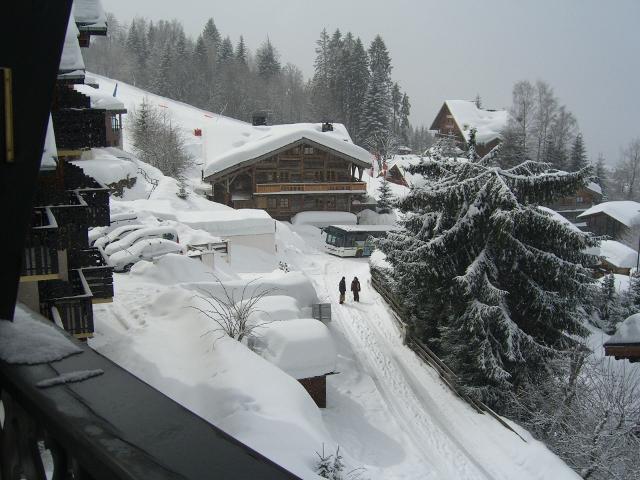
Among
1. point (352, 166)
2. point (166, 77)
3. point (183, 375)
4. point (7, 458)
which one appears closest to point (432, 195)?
point (183, 375)

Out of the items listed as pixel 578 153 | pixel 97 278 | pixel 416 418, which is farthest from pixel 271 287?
pixel 578 153

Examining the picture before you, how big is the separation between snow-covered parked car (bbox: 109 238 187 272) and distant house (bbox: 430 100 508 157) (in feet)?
171

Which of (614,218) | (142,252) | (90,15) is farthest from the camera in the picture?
(614,218)

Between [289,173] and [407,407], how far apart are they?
32417 mm

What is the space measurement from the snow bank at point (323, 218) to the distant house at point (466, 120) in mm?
27781

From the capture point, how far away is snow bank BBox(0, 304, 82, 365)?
5.70 ft

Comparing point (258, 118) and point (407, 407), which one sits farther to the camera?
point (258, 118)

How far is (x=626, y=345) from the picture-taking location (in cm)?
2816

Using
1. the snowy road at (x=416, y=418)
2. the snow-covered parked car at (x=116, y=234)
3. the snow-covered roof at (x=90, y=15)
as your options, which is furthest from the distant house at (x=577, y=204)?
the snow-covered roof at (x=90, y=15)

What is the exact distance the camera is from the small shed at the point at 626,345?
91.0 feet

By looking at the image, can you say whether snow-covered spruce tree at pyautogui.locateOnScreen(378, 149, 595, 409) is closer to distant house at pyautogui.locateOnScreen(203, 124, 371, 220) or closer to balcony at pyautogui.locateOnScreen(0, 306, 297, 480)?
balcony at pyautogui.locateOnScreen(0, 306, 297, 480)

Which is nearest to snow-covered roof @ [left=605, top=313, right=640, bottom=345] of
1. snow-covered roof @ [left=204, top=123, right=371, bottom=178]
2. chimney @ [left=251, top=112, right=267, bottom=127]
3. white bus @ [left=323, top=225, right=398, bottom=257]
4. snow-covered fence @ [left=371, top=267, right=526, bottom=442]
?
snow-covered fence @ [left=371, top=267, right=526, bottom=442]

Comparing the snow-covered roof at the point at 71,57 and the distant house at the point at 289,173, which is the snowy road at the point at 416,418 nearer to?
the snow-covered roof at the point at 71,57

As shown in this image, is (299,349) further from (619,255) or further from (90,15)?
(619,255)
